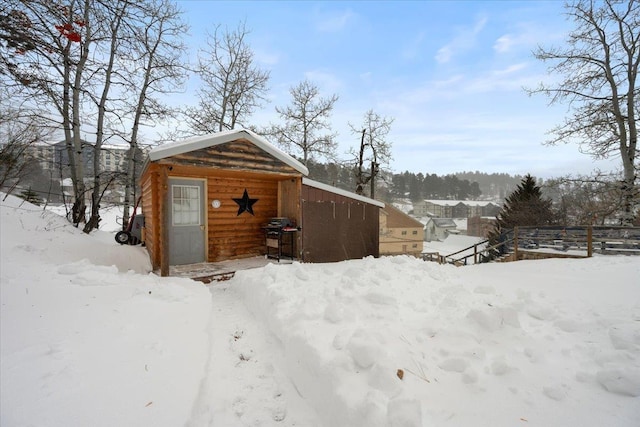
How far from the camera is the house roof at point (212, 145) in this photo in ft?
18.8

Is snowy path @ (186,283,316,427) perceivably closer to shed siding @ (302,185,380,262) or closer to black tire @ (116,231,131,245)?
shed siding @ (302,185,380,262)

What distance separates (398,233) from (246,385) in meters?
34.5

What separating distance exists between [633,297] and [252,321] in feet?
19.3

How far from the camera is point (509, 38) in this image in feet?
25.9

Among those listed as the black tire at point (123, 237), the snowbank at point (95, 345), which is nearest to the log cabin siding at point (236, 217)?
the snowbank at point (95, 345)

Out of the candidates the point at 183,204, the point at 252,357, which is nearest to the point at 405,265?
the point at 252,357

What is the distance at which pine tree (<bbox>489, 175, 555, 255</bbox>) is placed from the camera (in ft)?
62.1

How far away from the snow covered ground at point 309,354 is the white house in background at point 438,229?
48817 millimetres

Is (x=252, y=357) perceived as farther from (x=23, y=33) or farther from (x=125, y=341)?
(x=23, y=33)

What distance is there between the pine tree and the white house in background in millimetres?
29889

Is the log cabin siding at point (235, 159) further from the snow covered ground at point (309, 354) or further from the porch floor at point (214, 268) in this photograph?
the snow covered ground at point (309, 354)

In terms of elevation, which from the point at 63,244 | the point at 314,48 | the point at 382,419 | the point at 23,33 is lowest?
the point at 382,419

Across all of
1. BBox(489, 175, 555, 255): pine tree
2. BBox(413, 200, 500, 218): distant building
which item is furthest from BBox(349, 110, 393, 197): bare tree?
BBox(413, 200, 500, 218): distant building

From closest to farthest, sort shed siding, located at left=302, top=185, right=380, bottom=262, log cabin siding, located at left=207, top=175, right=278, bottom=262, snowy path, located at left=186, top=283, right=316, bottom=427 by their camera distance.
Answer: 1. snowy path, located at left=186, top=283, right=316, bottom=427
2. log cabin siding, located at left=207, top=175, right=278, bottom=262
3. shed siding, located at left=302, top=185, right=380, bottom=262
